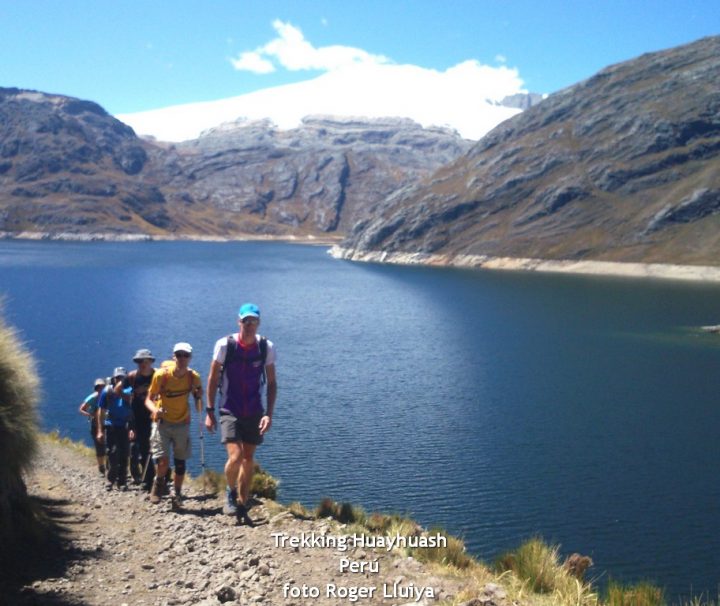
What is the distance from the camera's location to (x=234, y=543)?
30.0 ft

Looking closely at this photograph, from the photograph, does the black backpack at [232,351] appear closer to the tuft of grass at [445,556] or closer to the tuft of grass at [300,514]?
the tuft of grass at [300,514]

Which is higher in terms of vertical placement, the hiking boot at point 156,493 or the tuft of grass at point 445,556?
the tuft of grass at point 445,556

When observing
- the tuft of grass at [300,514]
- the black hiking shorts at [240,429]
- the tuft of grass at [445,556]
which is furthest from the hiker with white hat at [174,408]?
the tuft of grass at [445,556]

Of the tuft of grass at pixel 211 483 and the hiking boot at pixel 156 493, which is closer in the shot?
the hiking boot at pixel 156 493

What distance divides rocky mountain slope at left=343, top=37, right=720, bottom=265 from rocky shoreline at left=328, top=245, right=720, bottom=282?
75.2 inches

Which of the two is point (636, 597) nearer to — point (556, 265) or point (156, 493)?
point (156, 493)

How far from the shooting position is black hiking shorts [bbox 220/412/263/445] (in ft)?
32.2

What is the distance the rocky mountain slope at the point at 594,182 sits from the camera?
436 ft

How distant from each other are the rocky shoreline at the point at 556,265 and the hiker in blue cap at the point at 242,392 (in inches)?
4389

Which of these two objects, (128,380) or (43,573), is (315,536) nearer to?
(43,573)

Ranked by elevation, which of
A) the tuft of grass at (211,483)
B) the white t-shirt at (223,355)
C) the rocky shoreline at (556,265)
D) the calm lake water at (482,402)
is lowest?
the calm lake water at (482,402)

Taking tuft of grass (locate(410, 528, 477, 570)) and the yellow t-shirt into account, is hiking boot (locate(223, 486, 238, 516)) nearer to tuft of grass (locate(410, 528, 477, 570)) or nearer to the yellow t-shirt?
the yellow t-shirt

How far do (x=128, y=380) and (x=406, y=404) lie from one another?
2272cm

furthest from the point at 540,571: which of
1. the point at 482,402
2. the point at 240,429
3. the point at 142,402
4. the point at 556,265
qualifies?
the point at 556,265
